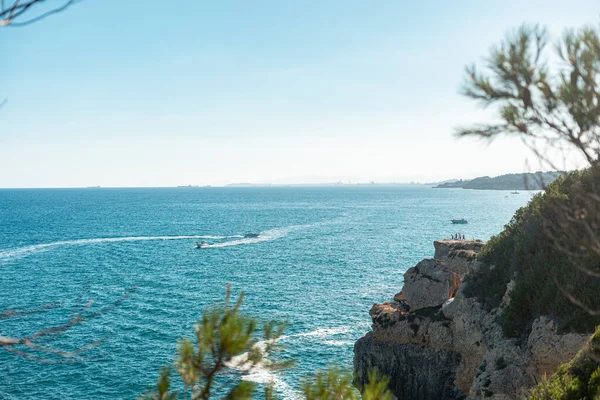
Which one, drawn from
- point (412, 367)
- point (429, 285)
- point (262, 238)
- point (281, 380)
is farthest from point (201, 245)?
point (412, 367)

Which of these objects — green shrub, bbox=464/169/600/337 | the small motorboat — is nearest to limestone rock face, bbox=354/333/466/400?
green shrub, bbox=464/169/600/337

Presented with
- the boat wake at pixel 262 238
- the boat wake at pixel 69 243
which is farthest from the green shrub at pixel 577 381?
the boat wake at pixel 69 243

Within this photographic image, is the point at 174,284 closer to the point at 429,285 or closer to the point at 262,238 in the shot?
the point at 429,285

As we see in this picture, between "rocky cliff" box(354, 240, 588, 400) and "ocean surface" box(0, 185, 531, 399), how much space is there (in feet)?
19.0

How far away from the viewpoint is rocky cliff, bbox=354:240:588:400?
20.5 meters

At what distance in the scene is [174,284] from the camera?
61.1 m

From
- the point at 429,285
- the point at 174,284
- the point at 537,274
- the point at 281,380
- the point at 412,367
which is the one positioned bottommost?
the point at 281,380

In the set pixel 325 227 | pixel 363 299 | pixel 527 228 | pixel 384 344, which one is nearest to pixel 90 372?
pixel 384 344

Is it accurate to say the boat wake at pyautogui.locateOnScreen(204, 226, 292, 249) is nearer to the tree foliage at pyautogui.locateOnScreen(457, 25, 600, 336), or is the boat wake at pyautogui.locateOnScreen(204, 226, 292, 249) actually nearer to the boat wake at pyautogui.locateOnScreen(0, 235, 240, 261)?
the boat wake at pyautogui.locateOnScreen(0, 235, 240, 261)

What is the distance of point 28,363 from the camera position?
3678 cm

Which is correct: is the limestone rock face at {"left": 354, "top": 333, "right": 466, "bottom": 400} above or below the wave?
above

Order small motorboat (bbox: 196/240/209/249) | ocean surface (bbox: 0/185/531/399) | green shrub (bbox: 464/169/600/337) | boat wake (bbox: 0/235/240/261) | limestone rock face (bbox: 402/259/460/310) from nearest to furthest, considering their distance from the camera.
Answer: green shrub (bbox: 464/169/600/337) < limestone rock face (bbox: 402/259/460/310) < ocean surface (bbox: 0/185/531/399) < boat wake (bbox: 0/235/240/261) < small motorboat (bbox: 196/240/209/249)

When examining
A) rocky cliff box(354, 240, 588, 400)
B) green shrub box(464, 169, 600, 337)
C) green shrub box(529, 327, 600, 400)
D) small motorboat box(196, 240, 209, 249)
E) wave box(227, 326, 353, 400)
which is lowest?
wave box(227, 326, 353, 400)

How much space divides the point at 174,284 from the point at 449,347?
138 ft
